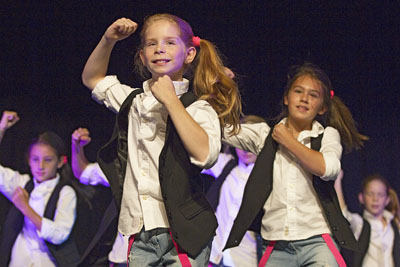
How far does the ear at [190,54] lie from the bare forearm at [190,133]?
1.15 ft

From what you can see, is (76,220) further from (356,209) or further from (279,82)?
(356,209)

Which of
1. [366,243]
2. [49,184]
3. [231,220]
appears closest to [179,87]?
[231,220]

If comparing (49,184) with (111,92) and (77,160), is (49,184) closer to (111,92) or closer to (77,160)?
(77,160)

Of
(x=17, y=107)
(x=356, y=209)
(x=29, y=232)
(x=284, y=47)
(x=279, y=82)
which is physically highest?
(x=284, y=47)

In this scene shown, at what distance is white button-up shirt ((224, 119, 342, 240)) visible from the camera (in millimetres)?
2281

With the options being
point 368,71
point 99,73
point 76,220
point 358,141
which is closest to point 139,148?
point 99,73

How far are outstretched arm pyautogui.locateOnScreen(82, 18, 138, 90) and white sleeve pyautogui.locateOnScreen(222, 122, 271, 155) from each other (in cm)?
69

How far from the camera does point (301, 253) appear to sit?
7.38 ft

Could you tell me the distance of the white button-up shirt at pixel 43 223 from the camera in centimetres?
386

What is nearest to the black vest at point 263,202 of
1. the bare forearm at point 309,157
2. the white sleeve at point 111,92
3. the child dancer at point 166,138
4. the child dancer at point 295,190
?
the child dancer at point 295,190

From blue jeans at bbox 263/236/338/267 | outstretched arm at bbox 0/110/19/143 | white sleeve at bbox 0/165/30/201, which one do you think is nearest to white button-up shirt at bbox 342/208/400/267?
blue jeans at bbox 263/236/338/267

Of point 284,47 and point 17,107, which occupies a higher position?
point 284,47

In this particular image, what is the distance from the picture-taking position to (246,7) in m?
4.38

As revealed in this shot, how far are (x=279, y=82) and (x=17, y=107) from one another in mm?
2010
